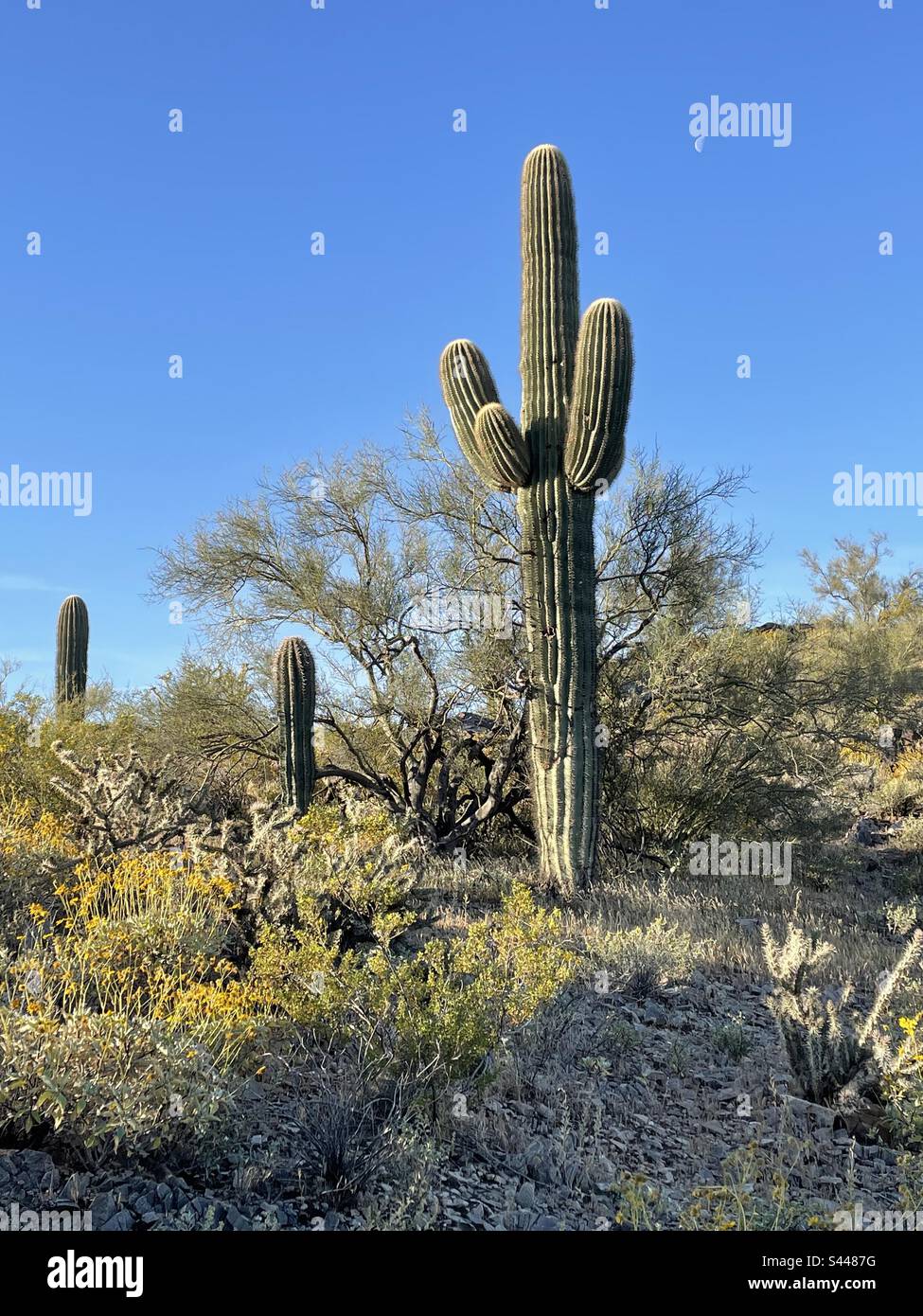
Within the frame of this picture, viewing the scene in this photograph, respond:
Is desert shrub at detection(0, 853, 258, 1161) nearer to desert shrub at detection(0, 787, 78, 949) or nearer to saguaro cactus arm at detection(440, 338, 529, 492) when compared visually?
desert shrub at detection(0, 787, 78, 949)

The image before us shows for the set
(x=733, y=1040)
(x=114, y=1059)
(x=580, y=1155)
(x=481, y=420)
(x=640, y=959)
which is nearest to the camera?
(x=114, y=1059)

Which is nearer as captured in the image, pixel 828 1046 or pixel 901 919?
pixel 828 1046

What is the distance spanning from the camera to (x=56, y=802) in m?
9.95

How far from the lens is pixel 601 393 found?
29.0ft

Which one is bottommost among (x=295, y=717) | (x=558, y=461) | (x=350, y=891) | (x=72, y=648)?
(x=350, y=891)

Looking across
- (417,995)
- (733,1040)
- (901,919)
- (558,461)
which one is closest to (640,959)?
(733,1040)

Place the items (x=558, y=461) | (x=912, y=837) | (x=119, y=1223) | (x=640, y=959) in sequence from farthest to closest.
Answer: (x=912, y=837) < (x=558, y=461) < (x=640, y=959) < (x=119, y=1223)

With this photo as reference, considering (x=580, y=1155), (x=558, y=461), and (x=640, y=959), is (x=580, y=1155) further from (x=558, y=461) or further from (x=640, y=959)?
(x=558, y=461)

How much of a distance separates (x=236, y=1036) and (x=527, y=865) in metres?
6.37

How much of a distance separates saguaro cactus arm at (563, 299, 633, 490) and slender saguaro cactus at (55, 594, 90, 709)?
10.5m

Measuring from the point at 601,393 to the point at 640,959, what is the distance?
16.8 ft

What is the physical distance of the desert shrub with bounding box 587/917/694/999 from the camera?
5969mm
